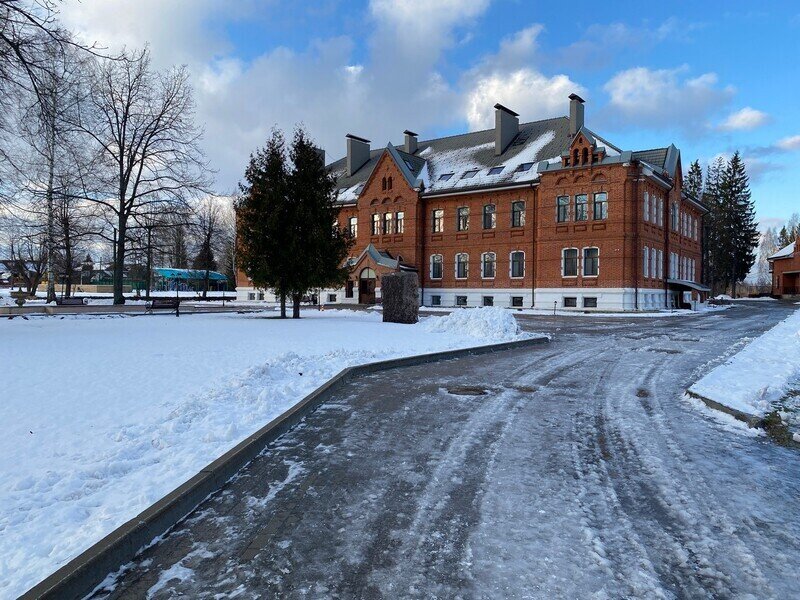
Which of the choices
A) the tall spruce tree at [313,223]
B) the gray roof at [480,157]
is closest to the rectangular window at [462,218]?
the gray roof at [480,157]

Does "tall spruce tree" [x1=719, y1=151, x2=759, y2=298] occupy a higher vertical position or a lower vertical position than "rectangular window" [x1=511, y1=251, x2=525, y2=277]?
higher

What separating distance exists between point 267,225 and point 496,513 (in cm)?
1952

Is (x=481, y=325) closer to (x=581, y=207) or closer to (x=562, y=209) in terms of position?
(x=581, y=207)

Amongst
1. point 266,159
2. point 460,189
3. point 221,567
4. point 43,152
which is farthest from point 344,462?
point 460,189

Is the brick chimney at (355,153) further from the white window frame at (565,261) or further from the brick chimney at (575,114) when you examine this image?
the white window frame at (565,261)

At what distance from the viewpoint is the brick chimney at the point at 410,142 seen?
49.3 m

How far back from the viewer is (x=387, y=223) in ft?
151

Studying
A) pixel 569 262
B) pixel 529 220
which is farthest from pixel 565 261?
pixel 529 220

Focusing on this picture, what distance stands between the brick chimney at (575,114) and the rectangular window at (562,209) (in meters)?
5.54

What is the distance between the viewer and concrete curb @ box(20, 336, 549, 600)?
9.52ft

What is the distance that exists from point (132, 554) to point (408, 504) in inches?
78.0

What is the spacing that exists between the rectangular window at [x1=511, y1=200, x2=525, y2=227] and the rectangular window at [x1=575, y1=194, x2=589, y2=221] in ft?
13.8

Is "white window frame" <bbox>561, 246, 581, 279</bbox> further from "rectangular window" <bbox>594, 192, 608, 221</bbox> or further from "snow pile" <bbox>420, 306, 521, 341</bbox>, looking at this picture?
"snow pile" <bbox>420, 306, 521, 341</bbox>

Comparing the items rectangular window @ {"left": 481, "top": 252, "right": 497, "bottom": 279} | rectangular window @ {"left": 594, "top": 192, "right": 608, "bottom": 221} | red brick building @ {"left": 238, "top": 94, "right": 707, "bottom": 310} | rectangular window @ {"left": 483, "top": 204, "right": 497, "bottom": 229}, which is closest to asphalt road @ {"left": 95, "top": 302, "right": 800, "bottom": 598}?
red brick building @ {"left": 238, "top": 94, "right": 707, "bottom": 310}
